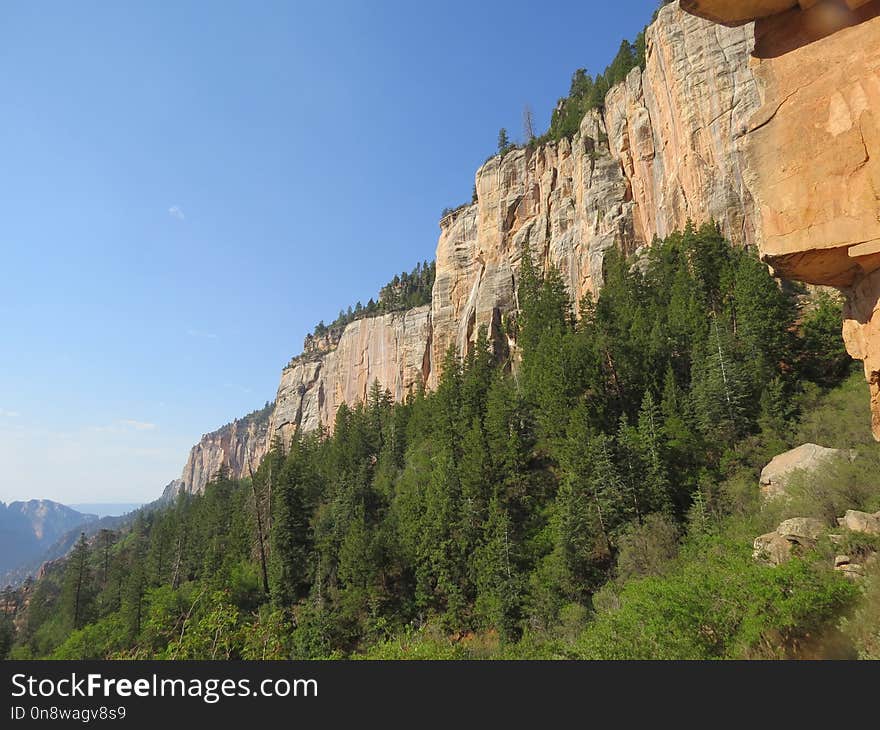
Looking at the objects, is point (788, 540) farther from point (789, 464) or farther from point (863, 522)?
point (789, 464)

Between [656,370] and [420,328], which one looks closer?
[656,370]

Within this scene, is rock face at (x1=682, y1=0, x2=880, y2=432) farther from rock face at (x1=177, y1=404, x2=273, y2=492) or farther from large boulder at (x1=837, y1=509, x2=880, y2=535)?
rock face at (x1=177, y1=404, x2=273, y2=492)

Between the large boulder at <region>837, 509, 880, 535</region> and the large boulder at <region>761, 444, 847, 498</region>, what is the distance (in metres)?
5.93

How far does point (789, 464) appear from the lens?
18500 millimetres

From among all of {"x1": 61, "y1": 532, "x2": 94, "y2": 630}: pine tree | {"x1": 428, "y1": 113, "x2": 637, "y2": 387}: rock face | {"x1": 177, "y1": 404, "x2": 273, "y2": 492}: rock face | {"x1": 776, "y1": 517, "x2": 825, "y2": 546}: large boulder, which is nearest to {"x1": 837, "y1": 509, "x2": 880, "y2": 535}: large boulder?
{"x1": 776, "y1": 517, "x2": 825, "y2": 546}: large boulder

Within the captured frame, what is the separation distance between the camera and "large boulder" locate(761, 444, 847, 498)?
1692 centimetres

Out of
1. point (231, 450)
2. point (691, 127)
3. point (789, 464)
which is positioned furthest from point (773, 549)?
point (231, 450)

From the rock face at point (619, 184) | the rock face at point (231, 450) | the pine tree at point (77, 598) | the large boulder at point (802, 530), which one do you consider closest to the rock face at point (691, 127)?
the rock face at point (619, 184)

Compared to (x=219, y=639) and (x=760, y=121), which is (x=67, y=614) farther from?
(x=760, y=121)

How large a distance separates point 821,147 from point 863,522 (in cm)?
948

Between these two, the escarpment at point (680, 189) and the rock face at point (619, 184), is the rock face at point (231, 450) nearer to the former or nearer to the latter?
the escarpment at point (680, 189)
